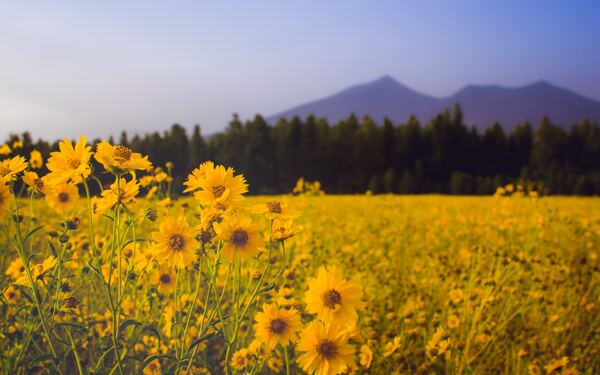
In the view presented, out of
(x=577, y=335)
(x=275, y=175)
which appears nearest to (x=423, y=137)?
(x=275, y=175)

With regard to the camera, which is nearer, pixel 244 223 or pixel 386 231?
pixel 244 223

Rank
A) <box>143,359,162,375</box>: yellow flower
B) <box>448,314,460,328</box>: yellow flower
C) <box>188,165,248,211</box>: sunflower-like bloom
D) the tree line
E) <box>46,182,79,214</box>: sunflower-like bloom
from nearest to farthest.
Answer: <box>188,165,248,211</box>: sunflower-like bloom < <box>46,182,79,214</box>: sunflower-like bloom < <box>143,359,162,375</box>: yellow flower < <box>448,314,460,328</box>: yellow flower < the tree line

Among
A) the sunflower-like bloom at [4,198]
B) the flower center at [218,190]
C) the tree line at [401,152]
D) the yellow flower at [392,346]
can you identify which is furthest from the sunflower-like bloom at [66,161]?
the tree line at [401,152]

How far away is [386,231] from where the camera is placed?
17.5 ft

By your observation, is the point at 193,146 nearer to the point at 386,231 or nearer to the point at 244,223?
the point at 386,231

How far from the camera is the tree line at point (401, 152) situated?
3095 centimetres

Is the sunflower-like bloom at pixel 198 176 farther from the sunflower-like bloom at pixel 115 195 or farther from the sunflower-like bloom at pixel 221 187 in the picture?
the sunflower-like bloom at pixel 115 195

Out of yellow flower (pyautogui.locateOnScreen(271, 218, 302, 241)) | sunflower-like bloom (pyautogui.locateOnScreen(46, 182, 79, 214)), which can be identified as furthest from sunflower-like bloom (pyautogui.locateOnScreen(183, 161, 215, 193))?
sunflower-like bloom (pyautogui.locateOnScreen(46, 182, 79, 214))

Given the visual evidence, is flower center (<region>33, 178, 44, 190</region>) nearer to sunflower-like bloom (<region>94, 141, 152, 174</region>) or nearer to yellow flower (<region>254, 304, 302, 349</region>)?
sunflower-like bloom (<region>94, 141, 152, 174</region>)

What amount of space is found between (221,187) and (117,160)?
0.29m

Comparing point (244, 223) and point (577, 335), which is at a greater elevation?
point (244, 223)

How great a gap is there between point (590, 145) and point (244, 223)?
45.8 metres

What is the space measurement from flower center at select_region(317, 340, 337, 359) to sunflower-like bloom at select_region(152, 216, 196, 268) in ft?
1.41

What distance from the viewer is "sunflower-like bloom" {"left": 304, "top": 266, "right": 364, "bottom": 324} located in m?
1.18
